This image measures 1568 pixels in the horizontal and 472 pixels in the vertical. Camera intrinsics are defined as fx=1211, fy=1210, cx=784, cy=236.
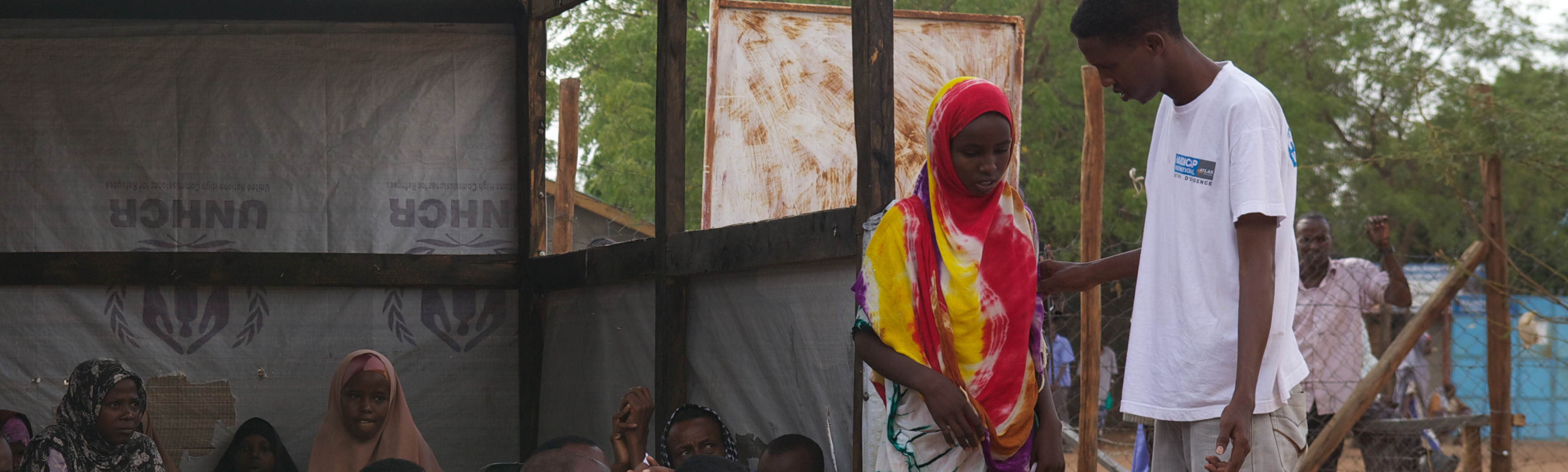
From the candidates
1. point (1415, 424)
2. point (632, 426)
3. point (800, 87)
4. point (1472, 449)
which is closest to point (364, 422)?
point (632, 426)

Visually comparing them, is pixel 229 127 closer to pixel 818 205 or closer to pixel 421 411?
pixel 421 411

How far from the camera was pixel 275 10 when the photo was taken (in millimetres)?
5551

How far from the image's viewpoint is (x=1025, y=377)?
2479mm

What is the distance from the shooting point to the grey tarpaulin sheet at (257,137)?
211 inches

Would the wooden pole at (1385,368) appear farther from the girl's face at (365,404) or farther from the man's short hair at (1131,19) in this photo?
the man's short hair at (1131,19)

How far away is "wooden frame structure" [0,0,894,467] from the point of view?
14.5 ft

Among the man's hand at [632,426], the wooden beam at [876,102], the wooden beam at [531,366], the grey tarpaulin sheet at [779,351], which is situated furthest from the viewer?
the wooden beam at [531,366]

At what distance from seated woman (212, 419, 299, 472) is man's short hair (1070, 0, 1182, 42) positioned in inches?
175

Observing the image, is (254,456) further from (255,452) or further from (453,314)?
(453,314)

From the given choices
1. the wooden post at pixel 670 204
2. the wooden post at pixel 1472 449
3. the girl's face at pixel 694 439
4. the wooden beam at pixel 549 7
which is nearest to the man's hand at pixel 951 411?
the girl's face at pixel 694 439

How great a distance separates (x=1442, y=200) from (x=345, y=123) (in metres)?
17.5

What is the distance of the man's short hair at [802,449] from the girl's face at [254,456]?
2.78m

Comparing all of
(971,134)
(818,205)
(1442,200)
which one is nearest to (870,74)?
(971,134)

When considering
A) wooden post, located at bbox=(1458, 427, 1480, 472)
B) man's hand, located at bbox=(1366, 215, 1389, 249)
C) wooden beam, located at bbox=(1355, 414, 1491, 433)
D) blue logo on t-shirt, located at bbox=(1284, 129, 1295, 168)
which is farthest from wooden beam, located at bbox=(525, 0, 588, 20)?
wooden post, located at bbox=(1458, 427, 1480, 472)
